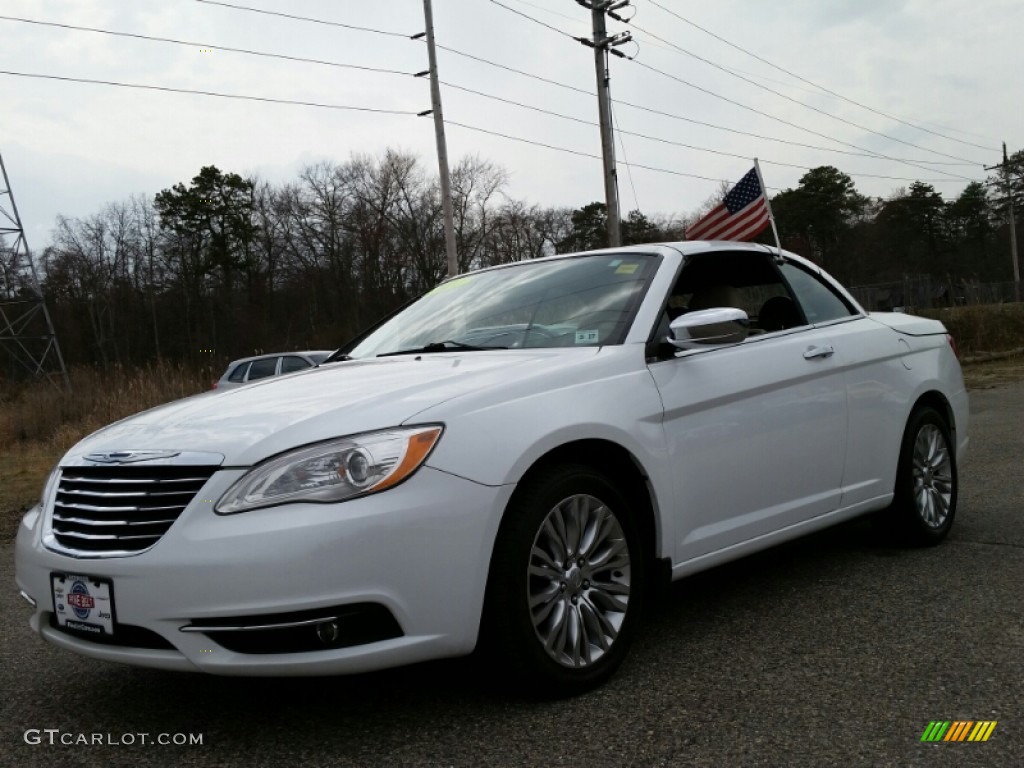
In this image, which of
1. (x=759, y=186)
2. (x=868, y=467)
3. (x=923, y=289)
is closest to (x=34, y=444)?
(x=759, y=186)

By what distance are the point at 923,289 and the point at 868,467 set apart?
31801mm

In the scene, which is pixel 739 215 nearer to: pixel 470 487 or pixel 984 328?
pixel 470 487

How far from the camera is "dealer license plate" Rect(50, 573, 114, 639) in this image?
269 cm

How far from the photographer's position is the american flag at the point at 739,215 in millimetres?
5859

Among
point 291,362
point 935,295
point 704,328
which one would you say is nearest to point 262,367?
point 291,362

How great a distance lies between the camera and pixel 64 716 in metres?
3.10

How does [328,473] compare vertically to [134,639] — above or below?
above

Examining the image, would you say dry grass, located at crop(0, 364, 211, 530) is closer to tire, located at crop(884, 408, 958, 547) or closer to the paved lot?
the paved lot

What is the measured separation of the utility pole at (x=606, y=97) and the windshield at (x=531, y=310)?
16.7 m

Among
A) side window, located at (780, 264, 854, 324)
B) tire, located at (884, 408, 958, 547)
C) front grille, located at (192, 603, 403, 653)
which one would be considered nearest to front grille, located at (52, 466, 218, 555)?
front grille, located at (192, 603, 403, 653)

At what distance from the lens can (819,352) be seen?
13.8 ft

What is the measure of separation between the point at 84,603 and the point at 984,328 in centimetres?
2766

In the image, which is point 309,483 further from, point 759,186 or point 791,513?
point 759,186

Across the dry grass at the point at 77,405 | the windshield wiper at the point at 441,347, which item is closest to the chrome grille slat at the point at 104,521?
the windshield wiper at the point at 441,347
